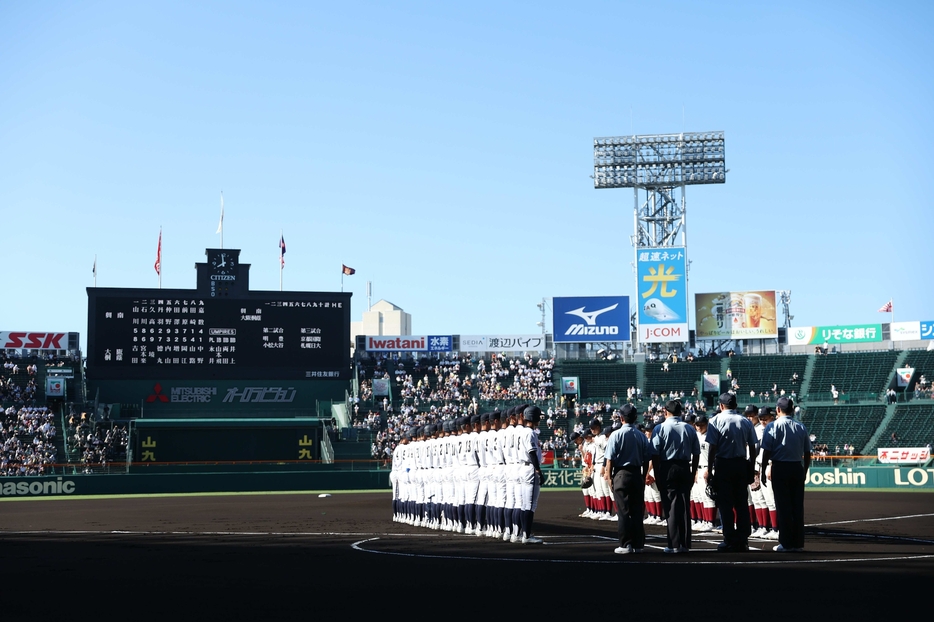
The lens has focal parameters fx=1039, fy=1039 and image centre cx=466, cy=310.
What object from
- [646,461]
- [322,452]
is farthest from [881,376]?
[646,461]

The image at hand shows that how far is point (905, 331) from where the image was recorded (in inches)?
2378

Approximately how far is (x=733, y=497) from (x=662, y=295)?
45075mm

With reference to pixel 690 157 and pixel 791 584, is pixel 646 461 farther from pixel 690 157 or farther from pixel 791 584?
pixel 690 157

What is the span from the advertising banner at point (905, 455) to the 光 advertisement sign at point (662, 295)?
16846mm

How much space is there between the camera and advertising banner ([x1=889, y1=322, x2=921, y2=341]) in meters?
60.0

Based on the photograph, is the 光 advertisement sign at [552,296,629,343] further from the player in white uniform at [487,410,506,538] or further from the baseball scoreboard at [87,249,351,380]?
the player in white uniform at [487,410,506,538]

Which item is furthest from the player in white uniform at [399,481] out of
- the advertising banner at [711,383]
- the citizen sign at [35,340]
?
the citizen sign at [35,340]

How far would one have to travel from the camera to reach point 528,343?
61656 mm

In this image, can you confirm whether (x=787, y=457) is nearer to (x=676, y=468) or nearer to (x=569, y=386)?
(x=676, y=468)

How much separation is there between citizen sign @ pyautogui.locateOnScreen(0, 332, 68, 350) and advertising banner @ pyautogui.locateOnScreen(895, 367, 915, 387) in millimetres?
44220

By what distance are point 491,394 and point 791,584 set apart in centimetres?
4558

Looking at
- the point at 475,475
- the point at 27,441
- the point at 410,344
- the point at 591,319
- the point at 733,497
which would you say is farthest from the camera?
the point at 410,344

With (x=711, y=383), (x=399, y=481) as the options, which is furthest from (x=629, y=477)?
(x=711, y=383)

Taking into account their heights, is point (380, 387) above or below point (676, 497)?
above
